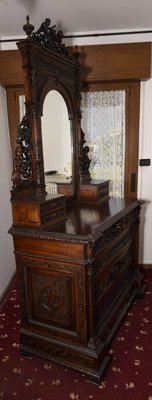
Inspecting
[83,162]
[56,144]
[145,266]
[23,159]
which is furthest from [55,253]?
[145,266]

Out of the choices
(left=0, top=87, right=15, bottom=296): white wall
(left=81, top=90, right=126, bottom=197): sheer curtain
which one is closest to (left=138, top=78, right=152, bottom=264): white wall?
(left=81, top=90, right=126, bottom=197): sheer curtain

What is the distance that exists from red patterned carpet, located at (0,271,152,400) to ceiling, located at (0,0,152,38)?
231cm

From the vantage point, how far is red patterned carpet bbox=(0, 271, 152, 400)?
1578 millimetres

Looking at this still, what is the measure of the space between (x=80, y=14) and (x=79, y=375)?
8.23 ft

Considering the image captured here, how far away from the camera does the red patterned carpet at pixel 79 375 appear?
158cm

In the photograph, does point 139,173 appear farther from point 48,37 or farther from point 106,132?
point 48,37

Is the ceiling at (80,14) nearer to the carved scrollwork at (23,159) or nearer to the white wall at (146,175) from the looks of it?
the white wall at (146,175)

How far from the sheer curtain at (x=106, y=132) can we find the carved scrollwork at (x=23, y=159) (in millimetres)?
1132

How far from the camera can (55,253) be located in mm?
1564

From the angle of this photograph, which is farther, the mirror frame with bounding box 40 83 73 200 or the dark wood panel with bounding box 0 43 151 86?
the dark wood panel with bounding box 0 43 151 86

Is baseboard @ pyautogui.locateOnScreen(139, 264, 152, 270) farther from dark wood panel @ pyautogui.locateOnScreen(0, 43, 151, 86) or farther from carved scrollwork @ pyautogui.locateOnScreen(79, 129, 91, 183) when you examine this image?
dark wood panel @ pyautogui.locateOnScreen(0, 43, 151, 86)

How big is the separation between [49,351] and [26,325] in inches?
8.6

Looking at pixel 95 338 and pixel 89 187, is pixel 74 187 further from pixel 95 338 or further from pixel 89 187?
pixel 95 338

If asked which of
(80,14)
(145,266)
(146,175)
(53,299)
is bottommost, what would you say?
(145,266)
